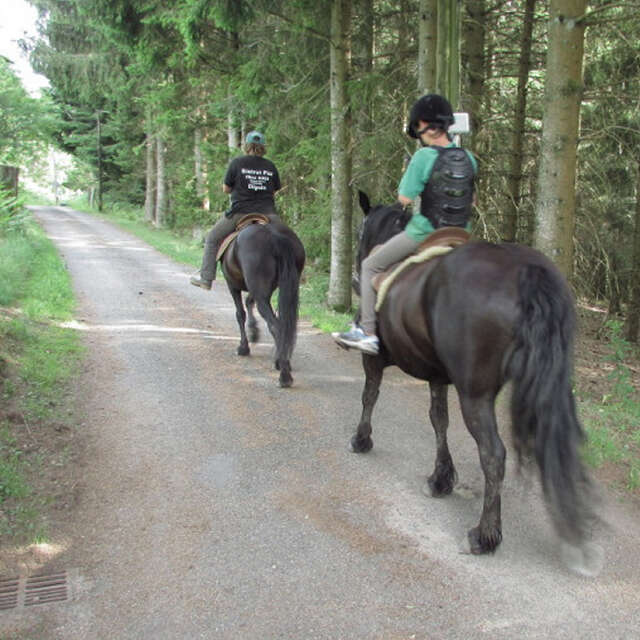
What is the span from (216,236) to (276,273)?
1.34m

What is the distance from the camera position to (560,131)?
21.8ft

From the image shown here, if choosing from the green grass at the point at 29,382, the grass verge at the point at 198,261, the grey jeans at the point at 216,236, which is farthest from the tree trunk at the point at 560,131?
the green grass at the point at 29,382

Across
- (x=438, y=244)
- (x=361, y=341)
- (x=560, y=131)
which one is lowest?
(x=361, y=341)

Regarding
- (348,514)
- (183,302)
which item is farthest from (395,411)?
(183,302)

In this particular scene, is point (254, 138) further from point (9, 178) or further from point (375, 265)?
point (9, 178)

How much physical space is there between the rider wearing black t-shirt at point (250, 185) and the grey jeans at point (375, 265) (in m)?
3.30

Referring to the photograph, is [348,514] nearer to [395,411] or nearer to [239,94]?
[395,411]

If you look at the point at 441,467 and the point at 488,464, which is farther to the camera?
Result: the point at 441,467

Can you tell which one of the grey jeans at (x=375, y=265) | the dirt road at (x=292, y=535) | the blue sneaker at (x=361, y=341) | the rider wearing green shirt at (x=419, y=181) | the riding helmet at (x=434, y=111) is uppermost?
the riding helmet at (x=434, y=111)

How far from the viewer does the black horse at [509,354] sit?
10.8 ft

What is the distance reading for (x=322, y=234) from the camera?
13.2 meters

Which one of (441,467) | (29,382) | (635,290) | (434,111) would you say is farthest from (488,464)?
(635,290)

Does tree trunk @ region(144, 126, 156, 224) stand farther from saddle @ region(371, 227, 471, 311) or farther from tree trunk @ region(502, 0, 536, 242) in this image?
saddle @ region(371, 227, 471, 311)

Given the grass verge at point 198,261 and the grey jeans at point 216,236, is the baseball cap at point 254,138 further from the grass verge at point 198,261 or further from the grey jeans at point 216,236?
the grass verge at point 198,261
